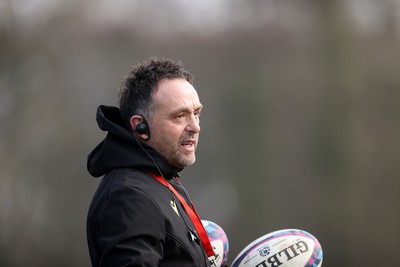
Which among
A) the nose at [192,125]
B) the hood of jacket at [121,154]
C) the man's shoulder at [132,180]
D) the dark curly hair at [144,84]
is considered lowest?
the man's shoulder at [132,180]

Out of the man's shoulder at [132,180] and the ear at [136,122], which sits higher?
the ear at [136,122]

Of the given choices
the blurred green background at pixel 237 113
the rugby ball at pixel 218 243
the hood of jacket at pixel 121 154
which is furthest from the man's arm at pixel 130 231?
the blurred green background at pixel 237 113

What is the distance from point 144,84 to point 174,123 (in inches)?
8.4

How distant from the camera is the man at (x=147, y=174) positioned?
2.08 meters

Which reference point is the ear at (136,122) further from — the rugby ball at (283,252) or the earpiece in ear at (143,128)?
the rugby ball at (283,252)

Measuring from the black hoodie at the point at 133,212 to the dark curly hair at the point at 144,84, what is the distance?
0.08m

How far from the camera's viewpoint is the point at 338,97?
7000 millimetres

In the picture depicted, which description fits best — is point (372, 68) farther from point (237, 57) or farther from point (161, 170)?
point (161, 170)

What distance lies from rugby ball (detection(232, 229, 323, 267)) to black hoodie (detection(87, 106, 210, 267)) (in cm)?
80

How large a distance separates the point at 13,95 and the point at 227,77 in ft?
8.01

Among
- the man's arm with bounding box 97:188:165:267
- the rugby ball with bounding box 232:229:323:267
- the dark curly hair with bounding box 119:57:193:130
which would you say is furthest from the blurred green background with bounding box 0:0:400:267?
the man's arm with bounding box 97:188:165:267

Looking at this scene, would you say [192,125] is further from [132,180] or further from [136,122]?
[132,180]

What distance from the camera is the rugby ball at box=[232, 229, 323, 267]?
307 cm

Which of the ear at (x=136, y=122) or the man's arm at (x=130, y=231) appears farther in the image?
the ear at (x=136, y=122)
